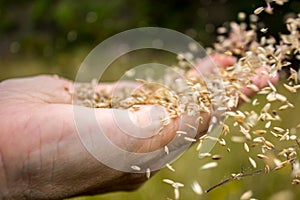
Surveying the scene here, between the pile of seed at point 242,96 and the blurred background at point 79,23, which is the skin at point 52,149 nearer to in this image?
the pile of seed at point 242,96

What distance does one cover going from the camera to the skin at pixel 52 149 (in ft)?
3.36

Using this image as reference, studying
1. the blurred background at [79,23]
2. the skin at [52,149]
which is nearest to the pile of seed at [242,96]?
the skin at [52,149]

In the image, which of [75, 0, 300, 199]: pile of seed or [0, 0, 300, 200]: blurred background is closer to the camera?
[75, 0, 300, 199]: pile of seed

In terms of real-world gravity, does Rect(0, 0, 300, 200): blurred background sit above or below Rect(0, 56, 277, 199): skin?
above

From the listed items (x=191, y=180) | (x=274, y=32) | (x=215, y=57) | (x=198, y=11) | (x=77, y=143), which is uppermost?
(x=198, y=11)

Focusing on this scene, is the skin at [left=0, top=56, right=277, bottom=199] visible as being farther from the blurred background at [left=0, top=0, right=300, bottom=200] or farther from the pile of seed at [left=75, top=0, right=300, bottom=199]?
the blurred background at [left=0, top=0, right=300, bottom=200]

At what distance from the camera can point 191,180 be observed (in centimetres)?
156

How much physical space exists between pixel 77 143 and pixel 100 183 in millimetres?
140

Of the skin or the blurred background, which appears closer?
the skin

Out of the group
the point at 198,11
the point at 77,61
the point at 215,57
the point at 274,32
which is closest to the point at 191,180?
the point at 215,57

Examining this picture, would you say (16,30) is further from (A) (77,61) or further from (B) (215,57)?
(B) (215,57)

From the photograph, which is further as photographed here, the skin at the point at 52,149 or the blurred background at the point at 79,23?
the blurred background at the point at 79,23

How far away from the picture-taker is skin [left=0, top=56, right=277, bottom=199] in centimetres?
102

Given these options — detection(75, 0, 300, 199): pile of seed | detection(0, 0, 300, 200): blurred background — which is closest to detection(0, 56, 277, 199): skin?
detection(75, 0, 300, 199): pile of seed
